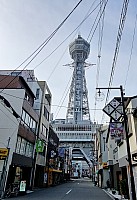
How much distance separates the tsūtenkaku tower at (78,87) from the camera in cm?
12451

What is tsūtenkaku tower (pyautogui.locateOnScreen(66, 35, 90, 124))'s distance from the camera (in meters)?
125

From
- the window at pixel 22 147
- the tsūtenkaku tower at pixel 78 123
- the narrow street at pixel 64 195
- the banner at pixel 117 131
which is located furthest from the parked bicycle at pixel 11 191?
the tsūtenkaku tower at pixel 78 123

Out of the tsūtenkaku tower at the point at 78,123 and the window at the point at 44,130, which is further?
the tsūtenkaku tower at the point at 78,123

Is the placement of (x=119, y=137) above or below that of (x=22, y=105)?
below

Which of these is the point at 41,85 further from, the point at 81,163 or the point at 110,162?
the point at 81,163

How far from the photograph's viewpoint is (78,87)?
131 meters

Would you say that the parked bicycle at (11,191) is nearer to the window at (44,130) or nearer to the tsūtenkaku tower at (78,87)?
the window at (44,130)

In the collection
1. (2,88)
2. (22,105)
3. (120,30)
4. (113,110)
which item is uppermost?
(2,88)

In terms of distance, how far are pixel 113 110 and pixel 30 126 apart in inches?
602

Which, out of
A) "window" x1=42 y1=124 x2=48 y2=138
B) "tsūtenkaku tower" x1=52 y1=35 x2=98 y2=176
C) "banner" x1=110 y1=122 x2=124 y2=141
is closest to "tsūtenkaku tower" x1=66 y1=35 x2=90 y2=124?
"tsūtenkaku tower" x1=52 y1=35 x2=98 y2=176

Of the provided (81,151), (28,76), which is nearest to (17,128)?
(28,76)

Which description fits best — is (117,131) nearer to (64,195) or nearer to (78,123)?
(64,195)

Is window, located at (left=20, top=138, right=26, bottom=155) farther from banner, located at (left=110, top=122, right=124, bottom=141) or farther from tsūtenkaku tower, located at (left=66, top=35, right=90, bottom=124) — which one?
tsūtenkaku tower, located at (left=66, top=35, right=90, bottom=124)

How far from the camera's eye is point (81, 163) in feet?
433
